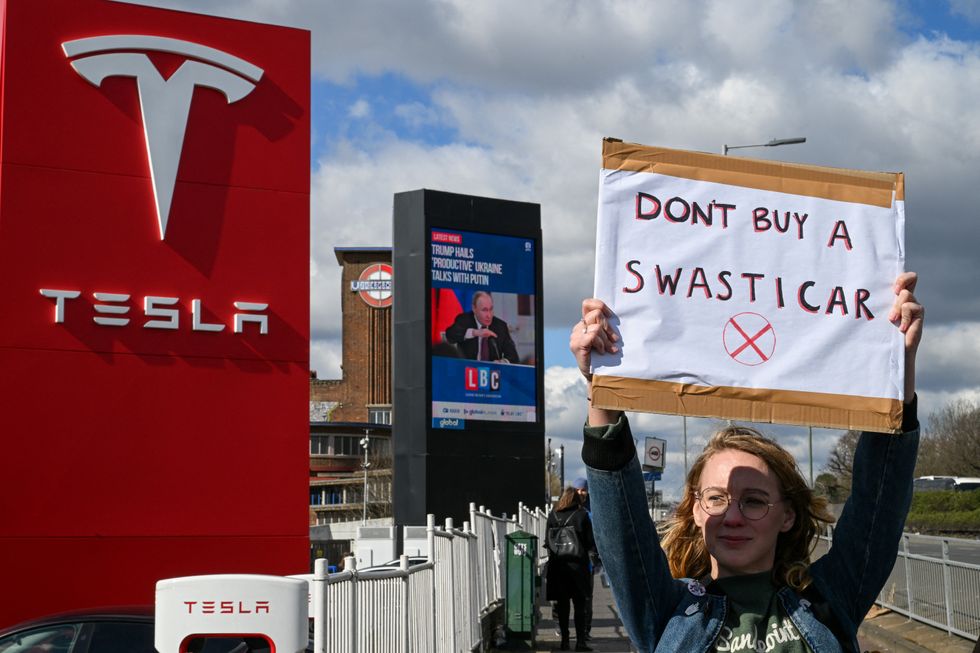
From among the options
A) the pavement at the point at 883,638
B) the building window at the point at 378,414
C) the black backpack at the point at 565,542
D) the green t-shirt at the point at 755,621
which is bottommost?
the pavement at the point at 883,638

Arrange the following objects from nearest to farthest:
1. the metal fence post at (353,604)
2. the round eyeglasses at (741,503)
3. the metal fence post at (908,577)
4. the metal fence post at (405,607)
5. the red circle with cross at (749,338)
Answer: the round eyeglasses at (741,503) < the red circle with cross at (749,338) < the metal fence post at (353,604) < the metal fence post at (405,607) < the metal fence post at (908,577)

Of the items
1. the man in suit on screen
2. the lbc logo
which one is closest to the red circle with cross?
the man in suit on screen

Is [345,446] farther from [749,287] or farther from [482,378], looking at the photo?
[749,287]

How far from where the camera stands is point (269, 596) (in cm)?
439

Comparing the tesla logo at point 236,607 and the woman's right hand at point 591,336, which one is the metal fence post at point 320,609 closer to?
the tesla logo at point 236,607

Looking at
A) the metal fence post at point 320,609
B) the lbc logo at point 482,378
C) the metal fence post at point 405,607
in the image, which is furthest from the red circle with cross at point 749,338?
the lbc logo at point 482,378

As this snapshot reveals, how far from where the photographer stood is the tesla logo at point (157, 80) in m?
13.6

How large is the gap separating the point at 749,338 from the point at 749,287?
0.47ft

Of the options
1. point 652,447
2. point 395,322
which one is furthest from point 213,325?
point 652,447

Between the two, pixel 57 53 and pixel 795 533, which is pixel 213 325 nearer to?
pixel 57 53

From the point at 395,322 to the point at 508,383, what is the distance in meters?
3.06

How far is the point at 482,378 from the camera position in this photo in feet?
90.5

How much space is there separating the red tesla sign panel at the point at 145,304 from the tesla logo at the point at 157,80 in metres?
0.02

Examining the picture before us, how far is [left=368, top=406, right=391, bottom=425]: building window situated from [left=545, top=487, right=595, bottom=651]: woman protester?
100602mm
